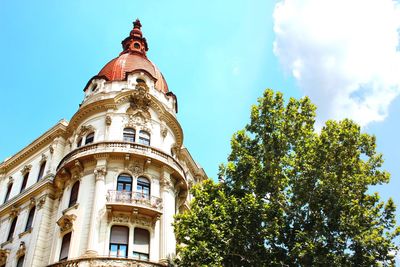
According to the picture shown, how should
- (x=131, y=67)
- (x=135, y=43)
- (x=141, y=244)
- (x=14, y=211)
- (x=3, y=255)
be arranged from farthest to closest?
(x=135, y=43), (x=131, y=67), (x=14, y=211), (x=3, y=255), (x=141, y=244)

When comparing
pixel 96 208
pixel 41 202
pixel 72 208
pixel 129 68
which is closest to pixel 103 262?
pixel 96 208

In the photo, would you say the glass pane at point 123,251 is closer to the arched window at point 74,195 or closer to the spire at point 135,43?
the arched window at point 74,195

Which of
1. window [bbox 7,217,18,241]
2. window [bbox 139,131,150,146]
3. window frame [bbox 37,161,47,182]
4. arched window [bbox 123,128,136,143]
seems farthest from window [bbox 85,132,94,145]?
window [bbox 7,217,18,241]

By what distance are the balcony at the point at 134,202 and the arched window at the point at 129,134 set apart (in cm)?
479

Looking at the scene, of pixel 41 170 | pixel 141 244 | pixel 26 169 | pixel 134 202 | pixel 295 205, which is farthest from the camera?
pixel 26 169

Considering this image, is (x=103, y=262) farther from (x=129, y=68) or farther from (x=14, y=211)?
(x=129, y=68)

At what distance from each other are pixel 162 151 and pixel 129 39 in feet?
58.5

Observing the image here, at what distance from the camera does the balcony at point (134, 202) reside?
24953 mm

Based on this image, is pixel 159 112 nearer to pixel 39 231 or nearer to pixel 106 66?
pixel 106 66

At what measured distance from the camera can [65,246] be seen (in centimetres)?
2530

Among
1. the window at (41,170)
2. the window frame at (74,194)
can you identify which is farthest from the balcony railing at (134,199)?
the window at (41,170)

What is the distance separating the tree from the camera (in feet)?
63.7

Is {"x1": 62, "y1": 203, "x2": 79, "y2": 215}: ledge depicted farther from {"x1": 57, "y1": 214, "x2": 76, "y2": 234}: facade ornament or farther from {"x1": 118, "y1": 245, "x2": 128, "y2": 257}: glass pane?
{"x1": 118, "y1": 245, "x2": 128, "y2": 257}: glass pane

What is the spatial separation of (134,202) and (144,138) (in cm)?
591
